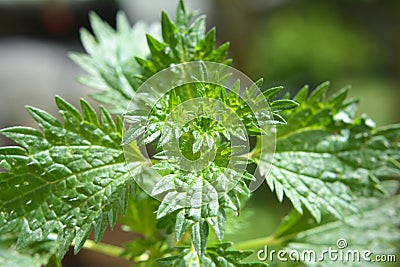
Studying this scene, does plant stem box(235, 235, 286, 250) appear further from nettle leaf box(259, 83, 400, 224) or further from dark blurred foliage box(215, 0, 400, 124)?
dark blurred foliage box(215, 0, 400, 124)

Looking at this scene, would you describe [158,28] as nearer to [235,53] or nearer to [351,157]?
[351,157]

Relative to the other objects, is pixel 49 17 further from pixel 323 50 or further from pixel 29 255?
pixel 29 255

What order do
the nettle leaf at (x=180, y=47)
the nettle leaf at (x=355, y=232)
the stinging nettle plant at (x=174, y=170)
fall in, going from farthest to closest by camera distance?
the nettle leaf at (x=355, y=232)
the nettle leaf at (x=180, y=47)
the stinging nettle plant at (x=174, y=170)

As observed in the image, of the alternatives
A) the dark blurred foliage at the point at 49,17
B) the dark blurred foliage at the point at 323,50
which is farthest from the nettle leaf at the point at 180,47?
the dark blurred foliage at the point at 49,17

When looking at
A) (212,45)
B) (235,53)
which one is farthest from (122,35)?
(235,53)

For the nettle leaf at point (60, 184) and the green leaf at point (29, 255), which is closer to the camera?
the nettle leaf at point (60, 184)

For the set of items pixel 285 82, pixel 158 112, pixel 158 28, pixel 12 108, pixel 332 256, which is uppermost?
pixel 285 82

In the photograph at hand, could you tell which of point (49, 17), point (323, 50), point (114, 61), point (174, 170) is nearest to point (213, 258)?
point (174, 170)

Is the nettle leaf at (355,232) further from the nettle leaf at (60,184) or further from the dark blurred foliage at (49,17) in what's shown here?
the dark blurred foliage at (49,17)
